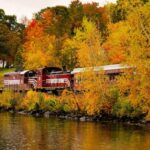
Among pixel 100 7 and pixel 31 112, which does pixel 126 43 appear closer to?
pixel 31 112

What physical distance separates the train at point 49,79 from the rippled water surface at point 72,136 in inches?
437

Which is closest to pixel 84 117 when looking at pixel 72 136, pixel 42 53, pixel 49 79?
pixel 72 136

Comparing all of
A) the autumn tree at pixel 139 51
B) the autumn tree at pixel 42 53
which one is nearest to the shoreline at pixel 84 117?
the autumn tree at pixel 139 51

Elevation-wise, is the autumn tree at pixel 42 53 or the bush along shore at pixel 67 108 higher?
the autumn tree at pixel 42 53

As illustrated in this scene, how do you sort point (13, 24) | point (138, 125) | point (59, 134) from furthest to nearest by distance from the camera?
point (13, 24) < point (138, 125) < point (59, 134)

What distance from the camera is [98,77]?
54.6 meters

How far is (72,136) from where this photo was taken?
40.6 m

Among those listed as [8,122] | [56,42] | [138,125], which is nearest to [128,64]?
[138,125]

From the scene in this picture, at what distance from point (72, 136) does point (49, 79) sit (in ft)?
117

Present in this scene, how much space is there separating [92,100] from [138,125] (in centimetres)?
770

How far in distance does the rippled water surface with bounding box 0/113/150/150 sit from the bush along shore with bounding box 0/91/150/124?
3.05 metres

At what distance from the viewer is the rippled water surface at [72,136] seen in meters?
35.1

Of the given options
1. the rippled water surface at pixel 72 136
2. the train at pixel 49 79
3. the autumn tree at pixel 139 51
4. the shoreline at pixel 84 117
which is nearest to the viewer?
the rippled water surface at pixel 72 136

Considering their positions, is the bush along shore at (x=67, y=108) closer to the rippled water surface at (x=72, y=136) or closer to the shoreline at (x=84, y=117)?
the shoreline at (x=84, y=117)
